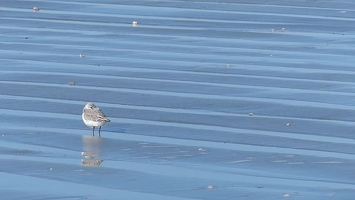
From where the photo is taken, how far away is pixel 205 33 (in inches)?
895

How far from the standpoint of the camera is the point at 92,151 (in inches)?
525

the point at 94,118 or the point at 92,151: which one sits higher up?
the point at 94,118

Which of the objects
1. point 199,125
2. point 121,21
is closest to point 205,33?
point 121,21

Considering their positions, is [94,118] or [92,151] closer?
[92,151]

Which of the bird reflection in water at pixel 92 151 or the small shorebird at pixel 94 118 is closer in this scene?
the bird reflection in water at pixel 92 151

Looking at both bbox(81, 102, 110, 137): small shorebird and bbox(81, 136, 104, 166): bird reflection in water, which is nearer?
bbox(81, 136, 104, 166): bird reflection in water

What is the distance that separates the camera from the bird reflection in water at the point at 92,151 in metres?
12.8

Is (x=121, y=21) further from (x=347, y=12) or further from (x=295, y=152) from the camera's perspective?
(x=295, y=152)

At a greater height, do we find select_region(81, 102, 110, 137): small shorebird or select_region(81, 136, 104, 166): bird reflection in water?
select_region(81, 102, 110, 137): small shorebird

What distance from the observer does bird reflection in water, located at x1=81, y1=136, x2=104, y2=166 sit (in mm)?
12784

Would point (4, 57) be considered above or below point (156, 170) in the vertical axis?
above

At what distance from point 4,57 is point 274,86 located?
5126 millimetres

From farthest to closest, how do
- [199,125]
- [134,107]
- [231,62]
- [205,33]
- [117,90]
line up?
[205,33] < [231,62] < [117,90] < [134,107] < [199,125]

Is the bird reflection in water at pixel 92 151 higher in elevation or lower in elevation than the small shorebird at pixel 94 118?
lower
